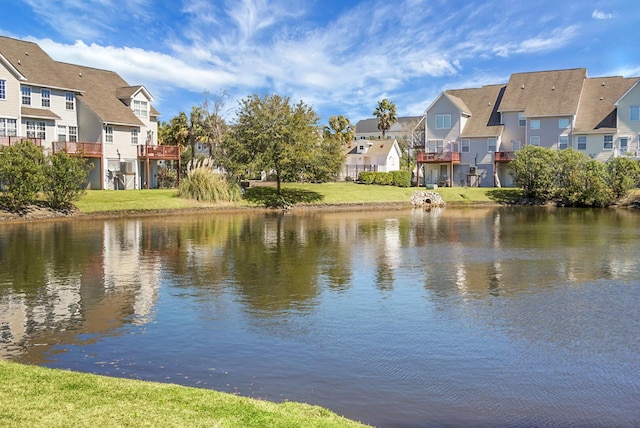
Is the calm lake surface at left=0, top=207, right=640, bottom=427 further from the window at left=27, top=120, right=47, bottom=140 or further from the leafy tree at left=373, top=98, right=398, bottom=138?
the leafy tree at left=373, top=98, right=398, bottom=138

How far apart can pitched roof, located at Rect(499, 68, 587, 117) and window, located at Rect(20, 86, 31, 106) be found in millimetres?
49151

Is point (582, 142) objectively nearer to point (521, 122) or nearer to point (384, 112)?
point (521, 122)

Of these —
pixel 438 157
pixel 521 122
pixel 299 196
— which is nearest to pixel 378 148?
pixel 438 157

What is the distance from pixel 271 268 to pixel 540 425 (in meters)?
13.3

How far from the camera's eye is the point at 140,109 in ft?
192

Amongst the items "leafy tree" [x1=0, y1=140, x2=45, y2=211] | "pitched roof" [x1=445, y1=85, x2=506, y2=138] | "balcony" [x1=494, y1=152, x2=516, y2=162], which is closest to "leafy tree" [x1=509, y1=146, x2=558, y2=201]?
"balcony" [x1=494, y1=152, x2=516, y2=162]

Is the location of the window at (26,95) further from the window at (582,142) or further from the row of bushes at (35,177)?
the window at (582,142)

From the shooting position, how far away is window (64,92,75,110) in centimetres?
5288

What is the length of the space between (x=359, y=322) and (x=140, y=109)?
50.5 meters

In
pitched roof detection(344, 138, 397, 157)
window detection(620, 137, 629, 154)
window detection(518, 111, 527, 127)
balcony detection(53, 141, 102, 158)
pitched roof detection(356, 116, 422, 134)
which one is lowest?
balcony detection(53, 141, 102, 158)

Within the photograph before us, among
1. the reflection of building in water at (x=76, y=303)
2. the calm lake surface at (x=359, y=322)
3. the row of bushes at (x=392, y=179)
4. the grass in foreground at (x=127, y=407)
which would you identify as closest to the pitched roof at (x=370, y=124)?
the row of bushes at (x=392, y=179)

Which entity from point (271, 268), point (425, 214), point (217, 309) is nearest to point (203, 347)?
point (217, 309)

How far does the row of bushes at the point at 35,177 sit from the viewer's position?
38469 millimetres

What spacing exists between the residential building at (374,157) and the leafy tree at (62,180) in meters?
47.2
